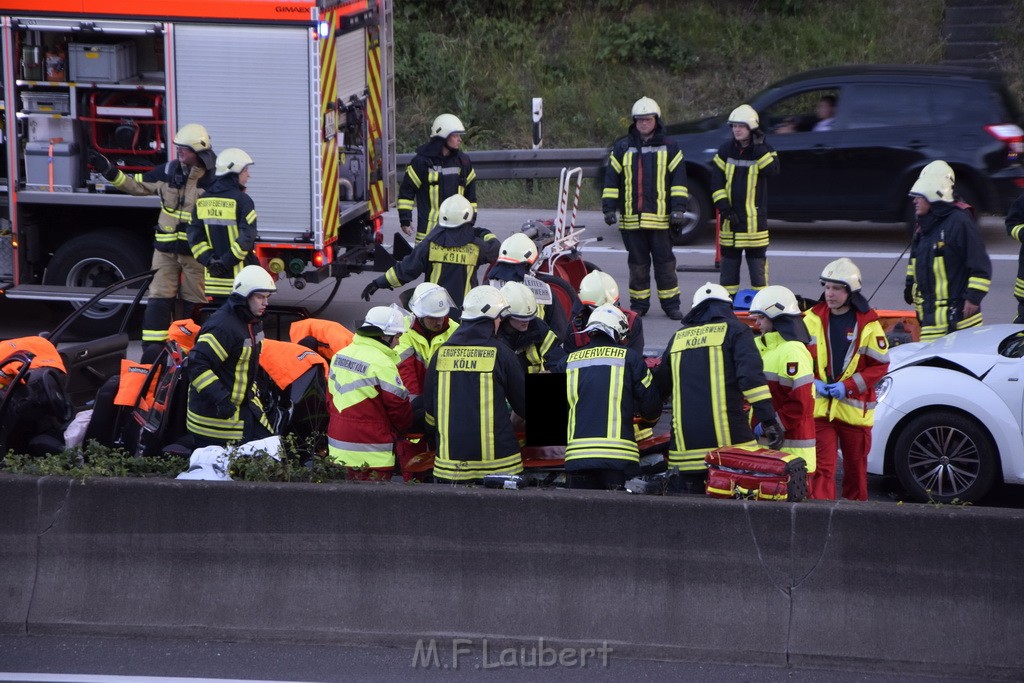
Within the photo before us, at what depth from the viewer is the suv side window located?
1415 cm

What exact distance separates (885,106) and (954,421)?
7410 mm

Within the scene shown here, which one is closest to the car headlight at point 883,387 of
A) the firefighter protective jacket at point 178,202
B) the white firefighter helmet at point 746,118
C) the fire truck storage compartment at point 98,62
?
the white firefighter helmet at point 746,118

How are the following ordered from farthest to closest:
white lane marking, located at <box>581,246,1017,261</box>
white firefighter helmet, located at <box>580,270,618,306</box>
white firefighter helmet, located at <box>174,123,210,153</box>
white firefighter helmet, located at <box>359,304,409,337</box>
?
white lane marking, located at <box>581,246,1017,261</box> < white firefighter helmet, located at <box>174,123,210,153</box> < white firefighter helmet, located at <box>580,270,618,306</box> < white firefighter helmet, located at <box>359,304,409,337</box>

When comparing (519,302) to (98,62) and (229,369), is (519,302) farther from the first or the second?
(98,62)

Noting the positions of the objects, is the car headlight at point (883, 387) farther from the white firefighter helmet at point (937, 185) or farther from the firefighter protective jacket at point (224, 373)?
the firefighter protective jacket at point (224, 373)

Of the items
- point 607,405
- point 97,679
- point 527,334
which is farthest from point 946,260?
point 97,679

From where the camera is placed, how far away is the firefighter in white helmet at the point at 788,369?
269 inches

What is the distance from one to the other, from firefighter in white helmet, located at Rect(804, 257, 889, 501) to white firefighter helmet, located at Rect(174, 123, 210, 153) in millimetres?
4893

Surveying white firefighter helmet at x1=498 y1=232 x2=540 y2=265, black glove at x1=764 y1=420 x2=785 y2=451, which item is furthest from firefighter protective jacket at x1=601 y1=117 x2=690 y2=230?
black glove at x1=764 y1=420 x2=785 y2=451

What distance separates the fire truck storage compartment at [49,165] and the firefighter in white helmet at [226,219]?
5.70 feet

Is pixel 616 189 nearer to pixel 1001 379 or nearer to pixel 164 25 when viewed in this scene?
pixel 164 25

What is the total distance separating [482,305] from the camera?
22.1 feet

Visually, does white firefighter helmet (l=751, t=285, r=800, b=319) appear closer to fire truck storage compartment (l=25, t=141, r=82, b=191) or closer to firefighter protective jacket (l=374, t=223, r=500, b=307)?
firefighter protective jacket (l=374, t=223, r=500, b=307)

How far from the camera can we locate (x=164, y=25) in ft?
33.9
